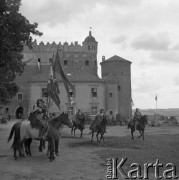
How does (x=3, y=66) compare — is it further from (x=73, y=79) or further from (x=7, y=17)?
(x=73, y=79)

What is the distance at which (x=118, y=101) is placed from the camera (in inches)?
2554

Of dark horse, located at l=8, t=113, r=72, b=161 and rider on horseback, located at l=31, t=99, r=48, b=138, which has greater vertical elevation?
rider on horseback, located at l=31, t=99, r=48, b=138

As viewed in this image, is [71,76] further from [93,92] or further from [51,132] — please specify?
[51,132]

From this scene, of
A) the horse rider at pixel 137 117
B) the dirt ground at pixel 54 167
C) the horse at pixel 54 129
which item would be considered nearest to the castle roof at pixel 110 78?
the horse rider at pixel 137 117

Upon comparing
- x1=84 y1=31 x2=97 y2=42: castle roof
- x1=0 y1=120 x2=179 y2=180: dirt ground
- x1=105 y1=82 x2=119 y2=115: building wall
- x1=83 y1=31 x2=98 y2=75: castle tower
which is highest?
x1=84 y1=31 x2=97 y2=42: castle roof

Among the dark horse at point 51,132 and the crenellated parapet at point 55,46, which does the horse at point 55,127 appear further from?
the crenellated parapet at point 55,46

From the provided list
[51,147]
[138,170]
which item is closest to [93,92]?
[51,147]

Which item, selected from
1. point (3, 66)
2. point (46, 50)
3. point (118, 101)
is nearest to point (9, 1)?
point (3, 66)

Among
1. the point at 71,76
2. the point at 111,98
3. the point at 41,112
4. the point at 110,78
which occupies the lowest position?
the point at 41,112

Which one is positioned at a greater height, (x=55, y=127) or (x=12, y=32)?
(x=12, y=32)

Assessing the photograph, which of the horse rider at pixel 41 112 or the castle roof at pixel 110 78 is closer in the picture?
the horse rider at pixel 41 112

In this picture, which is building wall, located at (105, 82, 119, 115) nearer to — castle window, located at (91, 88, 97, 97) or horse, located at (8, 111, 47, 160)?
castle window, located at (91, 88, 97, 97)

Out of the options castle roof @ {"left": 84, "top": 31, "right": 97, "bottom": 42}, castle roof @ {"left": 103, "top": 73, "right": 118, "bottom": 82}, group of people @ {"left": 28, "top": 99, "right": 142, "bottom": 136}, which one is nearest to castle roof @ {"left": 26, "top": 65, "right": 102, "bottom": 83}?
castle roof @ {"left": 103, "top": 73, "right": 118, "bottom": 82}

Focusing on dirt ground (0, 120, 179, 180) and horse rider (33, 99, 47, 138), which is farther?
horse rider (33, 99, 47, 138)
